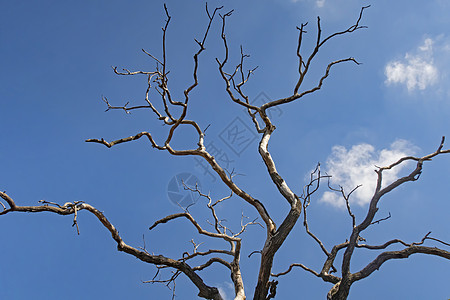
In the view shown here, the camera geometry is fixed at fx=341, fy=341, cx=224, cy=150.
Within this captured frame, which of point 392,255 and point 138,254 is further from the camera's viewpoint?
point 138,254

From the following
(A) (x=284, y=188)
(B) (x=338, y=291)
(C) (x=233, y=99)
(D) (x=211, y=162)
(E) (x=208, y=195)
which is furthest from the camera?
(E) (x=208, y=195)

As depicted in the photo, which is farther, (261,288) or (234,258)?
(234,258)

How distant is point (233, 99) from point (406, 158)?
258cm

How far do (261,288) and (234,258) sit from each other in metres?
0.99

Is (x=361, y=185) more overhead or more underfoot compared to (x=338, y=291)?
more overhead

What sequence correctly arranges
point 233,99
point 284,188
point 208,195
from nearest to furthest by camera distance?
1. point 284,188
2. point 233,99
3. point 208,195

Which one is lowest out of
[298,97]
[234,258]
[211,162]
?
[234,258]

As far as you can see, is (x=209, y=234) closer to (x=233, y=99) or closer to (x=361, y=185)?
(x=233, y=99)

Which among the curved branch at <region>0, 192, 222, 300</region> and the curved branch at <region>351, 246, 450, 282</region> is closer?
the curved branch at <region>0, 192, 222, 300</region>

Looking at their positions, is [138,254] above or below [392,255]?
below

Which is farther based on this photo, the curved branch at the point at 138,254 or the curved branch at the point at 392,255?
the curved branch at the point at 392,255

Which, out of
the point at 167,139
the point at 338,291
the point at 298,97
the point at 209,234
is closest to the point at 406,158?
the point at 298,97

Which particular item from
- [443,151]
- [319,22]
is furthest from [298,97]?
[443,151]

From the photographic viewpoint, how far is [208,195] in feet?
19.4
